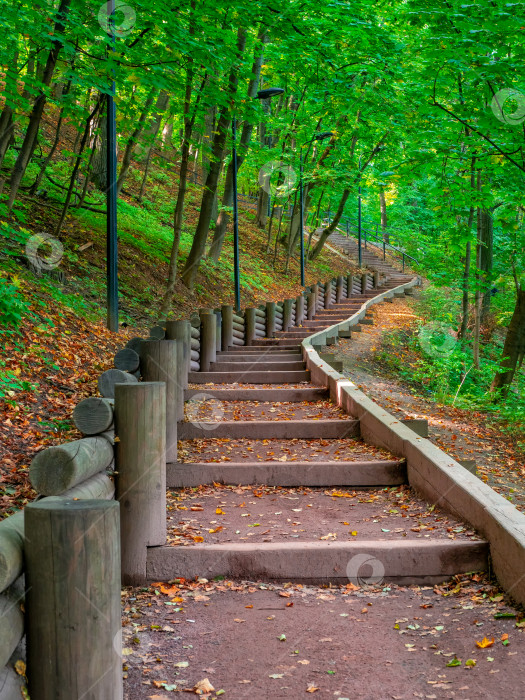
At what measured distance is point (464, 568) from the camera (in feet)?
12.5

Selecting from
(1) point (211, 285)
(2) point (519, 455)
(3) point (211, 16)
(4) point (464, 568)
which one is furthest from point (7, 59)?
(1) point (211, 285)

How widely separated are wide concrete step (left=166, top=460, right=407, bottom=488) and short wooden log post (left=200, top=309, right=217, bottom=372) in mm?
4985

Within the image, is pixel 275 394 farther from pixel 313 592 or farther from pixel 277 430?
pixel 313 592

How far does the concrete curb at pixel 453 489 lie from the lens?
11.3ft

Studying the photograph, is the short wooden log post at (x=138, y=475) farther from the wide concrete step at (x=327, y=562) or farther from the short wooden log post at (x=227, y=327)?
the short wooden log post at (x=227, y=327)

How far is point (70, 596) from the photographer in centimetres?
218

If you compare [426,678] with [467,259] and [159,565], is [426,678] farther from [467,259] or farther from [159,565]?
[467,259]

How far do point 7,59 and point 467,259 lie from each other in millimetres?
11222

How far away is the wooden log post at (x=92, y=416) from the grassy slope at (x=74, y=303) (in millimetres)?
1069

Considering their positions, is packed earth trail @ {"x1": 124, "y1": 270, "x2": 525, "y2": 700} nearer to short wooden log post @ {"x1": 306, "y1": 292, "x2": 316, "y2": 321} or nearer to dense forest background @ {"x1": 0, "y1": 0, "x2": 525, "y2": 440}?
dense forest background @ {"x1": 0, "y1": 0, "x2": 525, "y2": 440}

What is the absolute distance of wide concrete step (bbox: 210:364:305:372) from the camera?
10.8 meters

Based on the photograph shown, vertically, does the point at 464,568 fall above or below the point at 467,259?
below

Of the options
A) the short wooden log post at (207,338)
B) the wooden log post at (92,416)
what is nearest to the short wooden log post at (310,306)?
the short wooden log post at (207,338)

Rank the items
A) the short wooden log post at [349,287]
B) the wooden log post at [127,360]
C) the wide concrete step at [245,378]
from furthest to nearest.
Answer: the short wooden log post at [349,287], the wide concrete step at [245,378], the wooden log post at [127,360]
